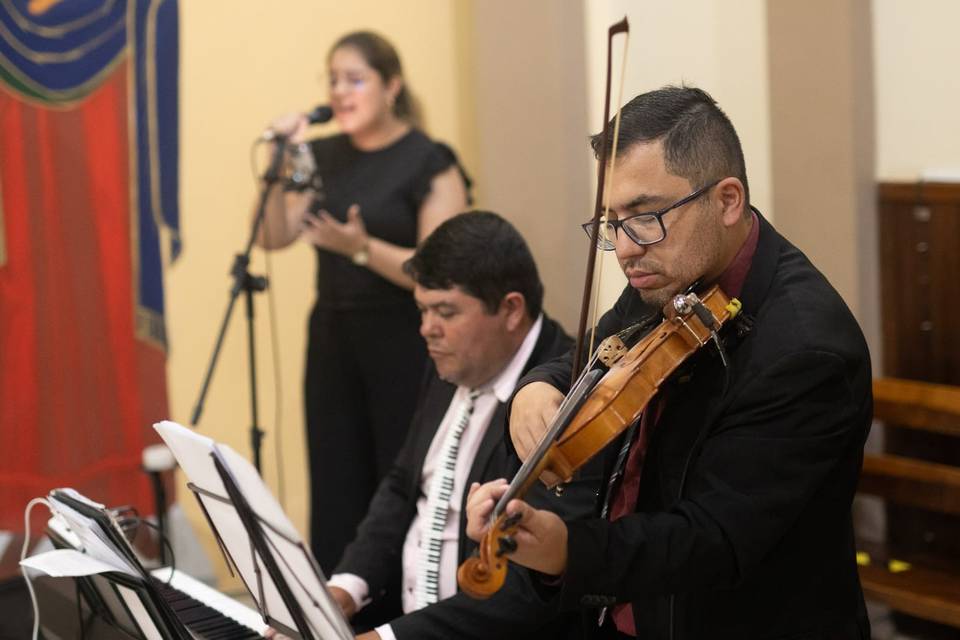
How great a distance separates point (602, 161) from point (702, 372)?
318mm

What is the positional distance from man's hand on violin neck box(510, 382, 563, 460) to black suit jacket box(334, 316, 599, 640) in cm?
15

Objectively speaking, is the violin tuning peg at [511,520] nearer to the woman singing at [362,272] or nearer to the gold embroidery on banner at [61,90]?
the woman singing at [362,272]

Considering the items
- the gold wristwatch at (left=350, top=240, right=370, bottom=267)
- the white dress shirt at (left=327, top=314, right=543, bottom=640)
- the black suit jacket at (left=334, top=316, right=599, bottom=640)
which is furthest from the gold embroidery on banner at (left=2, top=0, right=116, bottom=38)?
the white dress shirt at (left=327, top=314, right=543, bottom=640)

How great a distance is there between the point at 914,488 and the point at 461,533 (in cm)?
132

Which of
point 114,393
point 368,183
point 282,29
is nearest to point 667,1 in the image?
point 368,183

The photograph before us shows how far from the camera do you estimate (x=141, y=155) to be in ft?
14.1

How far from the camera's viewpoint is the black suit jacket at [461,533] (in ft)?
7.61

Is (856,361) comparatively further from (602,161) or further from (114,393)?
(114,393)

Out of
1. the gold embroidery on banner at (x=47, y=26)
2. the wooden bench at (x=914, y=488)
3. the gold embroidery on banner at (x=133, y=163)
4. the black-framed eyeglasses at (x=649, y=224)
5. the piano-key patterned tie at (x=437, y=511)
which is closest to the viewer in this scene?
the black-framed eyeglasses at (x=649, y=224)

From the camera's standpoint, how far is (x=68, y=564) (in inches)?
79.7

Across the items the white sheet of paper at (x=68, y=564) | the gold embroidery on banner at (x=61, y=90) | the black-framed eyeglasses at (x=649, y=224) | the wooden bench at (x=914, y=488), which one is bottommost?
the wooden bench at (x=914, y=488)

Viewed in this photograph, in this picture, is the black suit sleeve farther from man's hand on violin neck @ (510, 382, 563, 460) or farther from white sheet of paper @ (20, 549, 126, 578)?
white sheet of paper @ (20, 549, 126, 578)

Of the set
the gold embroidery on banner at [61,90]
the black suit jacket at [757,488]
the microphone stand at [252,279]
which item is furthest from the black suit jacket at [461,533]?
the gold embroidery on banner at [61,90]

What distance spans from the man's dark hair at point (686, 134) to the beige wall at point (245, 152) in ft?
9.30
